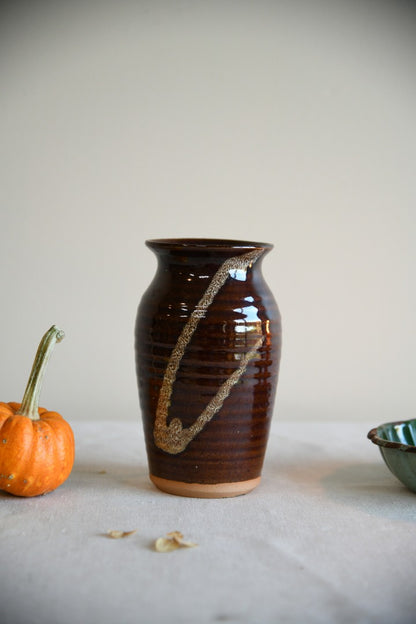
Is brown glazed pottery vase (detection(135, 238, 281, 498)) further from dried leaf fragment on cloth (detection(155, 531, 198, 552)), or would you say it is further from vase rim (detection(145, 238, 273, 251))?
dried leaf fragment on cloth (detection(155, 531, 198, 552))

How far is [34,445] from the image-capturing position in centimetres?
95

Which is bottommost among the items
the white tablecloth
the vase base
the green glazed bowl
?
the white tablecloth

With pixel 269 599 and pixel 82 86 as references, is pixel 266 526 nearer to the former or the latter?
pixel 269 599

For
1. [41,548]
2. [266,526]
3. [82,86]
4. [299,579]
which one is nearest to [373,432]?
[266,526]

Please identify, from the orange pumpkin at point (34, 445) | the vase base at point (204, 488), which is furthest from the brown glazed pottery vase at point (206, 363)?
the orange pumpkin at point (34, 445)

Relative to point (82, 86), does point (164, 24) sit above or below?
above

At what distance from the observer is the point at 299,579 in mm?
758

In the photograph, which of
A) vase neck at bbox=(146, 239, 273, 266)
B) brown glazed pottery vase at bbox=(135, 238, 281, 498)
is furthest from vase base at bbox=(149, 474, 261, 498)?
vase neck at bbox=(146, 239, 273, 266)

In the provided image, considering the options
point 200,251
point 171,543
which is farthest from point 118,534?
point 200,251

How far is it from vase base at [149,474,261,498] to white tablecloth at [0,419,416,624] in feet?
0.05

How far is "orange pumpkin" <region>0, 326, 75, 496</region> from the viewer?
3.08 ft

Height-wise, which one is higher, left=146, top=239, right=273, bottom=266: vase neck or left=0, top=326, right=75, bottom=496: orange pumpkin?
left=146, top=239, right=273, bottom=266: vase neck

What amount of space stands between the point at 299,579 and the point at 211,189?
1.11 metres

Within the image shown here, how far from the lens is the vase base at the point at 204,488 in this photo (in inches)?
39.5
